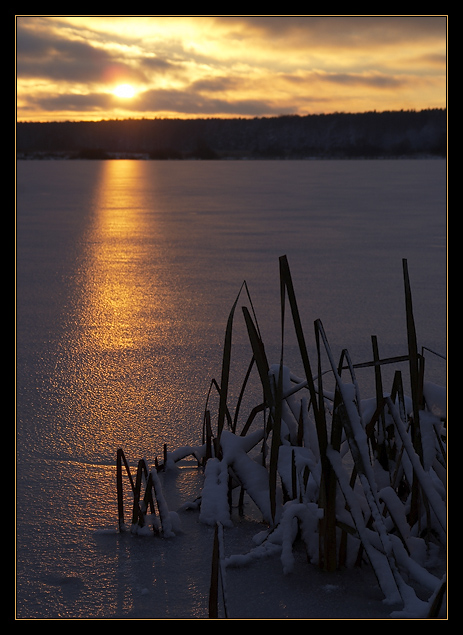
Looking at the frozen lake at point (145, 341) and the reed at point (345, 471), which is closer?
the reed at point (345, 471)

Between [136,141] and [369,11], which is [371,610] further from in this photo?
[136,141]

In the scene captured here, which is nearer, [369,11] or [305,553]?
[305,553]

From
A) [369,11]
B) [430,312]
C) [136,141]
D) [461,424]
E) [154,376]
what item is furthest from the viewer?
[136,141]

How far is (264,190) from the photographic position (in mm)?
13531

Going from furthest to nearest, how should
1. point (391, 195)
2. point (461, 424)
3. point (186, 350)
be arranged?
point (391, 195) < point (186, 350) < point (461, 424)

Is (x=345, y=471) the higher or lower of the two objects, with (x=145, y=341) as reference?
lower

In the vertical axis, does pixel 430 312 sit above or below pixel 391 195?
below

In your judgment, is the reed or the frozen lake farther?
the frozen lake

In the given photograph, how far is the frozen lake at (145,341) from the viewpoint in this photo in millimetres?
1294

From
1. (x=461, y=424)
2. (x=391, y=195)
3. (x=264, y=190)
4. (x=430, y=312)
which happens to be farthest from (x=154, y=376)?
(x=264, y=190)

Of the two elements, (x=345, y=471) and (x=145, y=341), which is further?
(x=145, y=341)

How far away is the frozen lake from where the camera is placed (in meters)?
1.29

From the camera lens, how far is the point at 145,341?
2.93 m

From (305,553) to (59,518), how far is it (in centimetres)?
54
